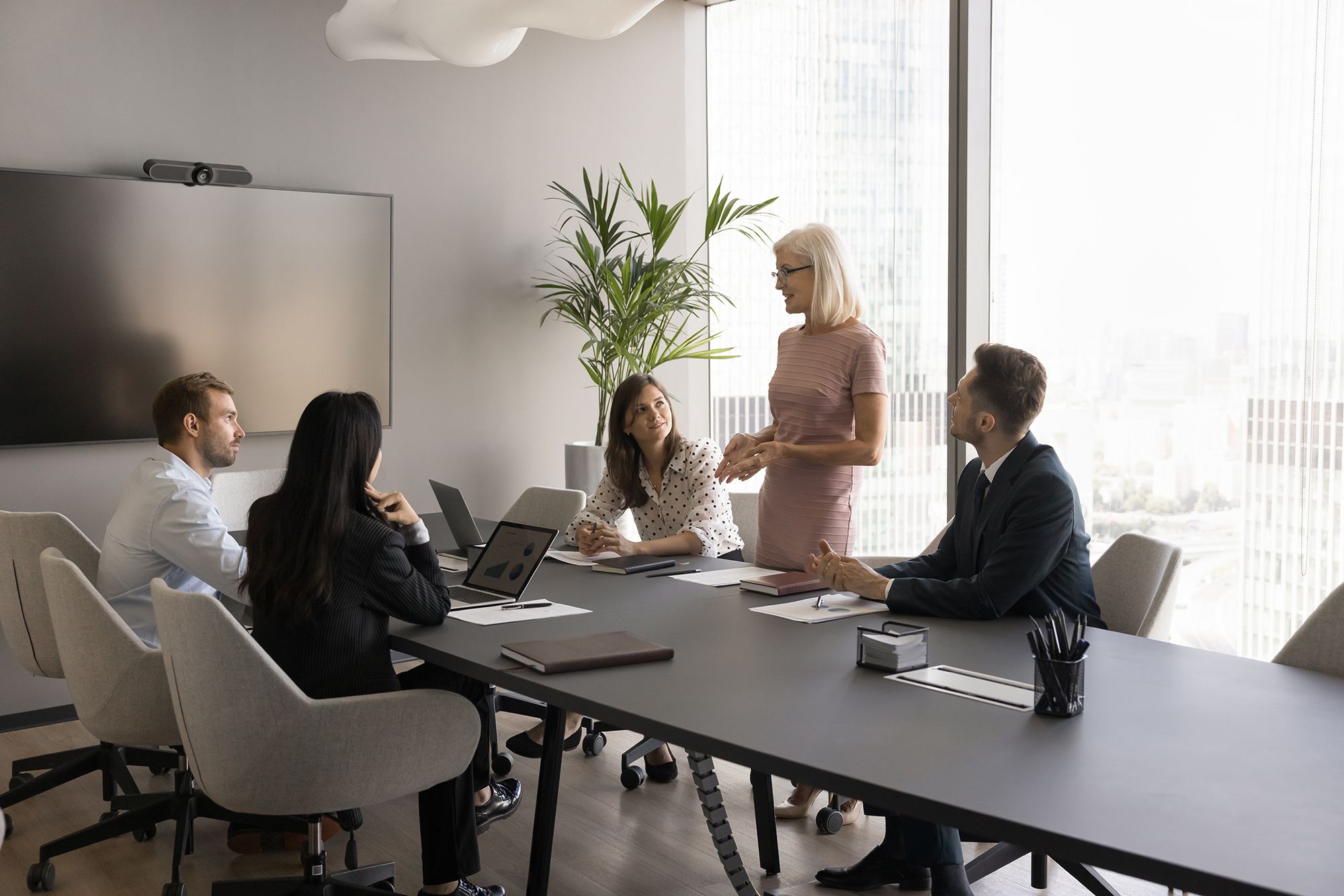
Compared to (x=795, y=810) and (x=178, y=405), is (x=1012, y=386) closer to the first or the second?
(x=795, y=810)

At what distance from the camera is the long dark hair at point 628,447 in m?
3.99

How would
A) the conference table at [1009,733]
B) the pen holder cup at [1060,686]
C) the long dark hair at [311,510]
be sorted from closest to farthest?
the conference table at [1009,733] < the pen holder cup at [1060,686] < the long dark hair at [311,510]

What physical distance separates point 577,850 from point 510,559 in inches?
36.8

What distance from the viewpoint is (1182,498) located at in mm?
4434

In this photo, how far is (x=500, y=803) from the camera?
371 cm

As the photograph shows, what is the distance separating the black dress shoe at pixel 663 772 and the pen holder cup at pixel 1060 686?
7.41 feet

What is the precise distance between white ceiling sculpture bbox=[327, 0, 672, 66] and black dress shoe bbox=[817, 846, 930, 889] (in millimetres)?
2329

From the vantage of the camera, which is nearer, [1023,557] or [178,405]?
[1023,557]

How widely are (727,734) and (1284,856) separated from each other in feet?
2.73

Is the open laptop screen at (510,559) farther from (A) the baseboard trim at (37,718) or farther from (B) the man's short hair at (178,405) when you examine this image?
(A) the baseboard trim at (37,718)

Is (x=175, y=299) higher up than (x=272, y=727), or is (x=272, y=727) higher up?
(x=175, y=299)

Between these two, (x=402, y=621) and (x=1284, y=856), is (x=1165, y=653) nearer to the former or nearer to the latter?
(x=1284, y=856)

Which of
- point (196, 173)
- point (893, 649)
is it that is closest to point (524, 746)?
point (893, 649)

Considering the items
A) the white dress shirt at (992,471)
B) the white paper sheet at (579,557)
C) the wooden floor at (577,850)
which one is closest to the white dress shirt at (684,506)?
the white paper sheet at (579,557)
